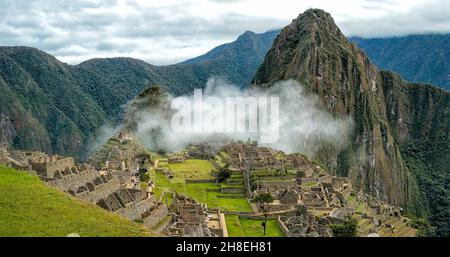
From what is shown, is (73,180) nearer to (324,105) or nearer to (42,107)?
(324,105)

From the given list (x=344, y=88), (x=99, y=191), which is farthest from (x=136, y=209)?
(x=344, y=88)

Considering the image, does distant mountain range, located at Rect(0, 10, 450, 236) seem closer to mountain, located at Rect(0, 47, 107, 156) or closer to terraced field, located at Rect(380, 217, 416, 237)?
mountain, located at Rect(0, 47, 107, 156)

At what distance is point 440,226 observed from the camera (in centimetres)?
11294

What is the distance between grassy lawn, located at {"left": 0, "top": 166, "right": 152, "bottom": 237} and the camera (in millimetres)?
17250

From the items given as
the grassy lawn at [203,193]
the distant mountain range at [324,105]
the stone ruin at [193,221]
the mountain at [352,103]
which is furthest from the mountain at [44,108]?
the stone ruin at [193,221]

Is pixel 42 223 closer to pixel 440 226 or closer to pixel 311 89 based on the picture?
pixel 440 226

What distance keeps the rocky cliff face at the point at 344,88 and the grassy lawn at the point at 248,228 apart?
11132cm

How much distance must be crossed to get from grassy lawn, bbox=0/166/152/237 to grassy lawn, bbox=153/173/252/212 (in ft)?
68.6

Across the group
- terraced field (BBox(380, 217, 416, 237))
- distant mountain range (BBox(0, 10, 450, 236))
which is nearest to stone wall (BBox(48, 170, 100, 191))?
terraced field (BBox(380, 217, 416, 237))

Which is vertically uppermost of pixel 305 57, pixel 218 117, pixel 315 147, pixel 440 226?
pixel 305 57

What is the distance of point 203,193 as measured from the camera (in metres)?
51.8

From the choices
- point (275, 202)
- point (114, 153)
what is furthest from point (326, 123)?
point (275, 202)

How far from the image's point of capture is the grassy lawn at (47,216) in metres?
17.2
